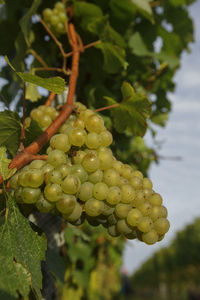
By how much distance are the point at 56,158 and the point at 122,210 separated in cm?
29

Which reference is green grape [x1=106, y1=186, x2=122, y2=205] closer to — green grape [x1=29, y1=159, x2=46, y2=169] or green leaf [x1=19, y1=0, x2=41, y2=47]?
green grape [x1=29, y1=159, x2=46, y2=169]

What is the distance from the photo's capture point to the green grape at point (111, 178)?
1.13m

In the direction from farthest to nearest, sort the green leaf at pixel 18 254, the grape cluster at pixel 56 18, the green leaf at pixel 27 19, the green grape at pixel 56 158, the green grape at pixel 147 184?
the grape cluster at pixel 56 18 → the green leaf at pixel 27 19 → the green grape at pixel 147 184 → the green grape at pixel 56 158 → the green leaf at pixel 18 254

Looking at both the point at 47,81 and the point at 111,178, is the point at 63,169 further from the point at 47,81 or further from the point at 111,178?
the point at 47,81

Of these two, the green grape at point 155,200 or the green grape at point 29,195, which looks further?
the green grape at point 155,200

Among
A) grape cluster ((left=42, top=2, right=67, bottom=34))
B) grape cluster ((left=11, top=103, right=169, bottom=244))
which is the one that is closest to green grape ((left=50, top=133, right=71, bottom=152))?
grape cluster ((left=11, top=103, right=169, bottom=244))

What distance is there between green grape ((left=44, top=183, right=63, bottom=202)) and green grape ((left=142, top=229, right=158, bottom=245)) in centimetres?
33

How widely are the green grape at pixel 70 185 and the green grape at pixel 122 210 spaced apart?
17 centimetres

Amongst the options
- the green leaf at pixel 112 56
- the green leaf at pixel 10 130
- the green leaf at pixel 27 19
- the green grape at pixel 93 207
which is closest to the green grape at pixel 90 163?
the green grape at pixel 93 207

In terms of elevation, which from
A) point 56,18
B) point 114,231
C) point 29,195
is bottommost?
point 114,231

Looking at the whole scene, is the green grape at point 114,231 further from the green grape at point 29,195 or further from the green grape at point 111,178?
the green grape at point 29,195

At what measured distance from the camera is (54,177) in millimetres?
1039

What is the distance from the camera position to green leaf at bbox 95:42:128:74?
1791mm

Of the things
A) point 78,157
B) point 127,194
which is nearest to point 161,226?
point 127,194
